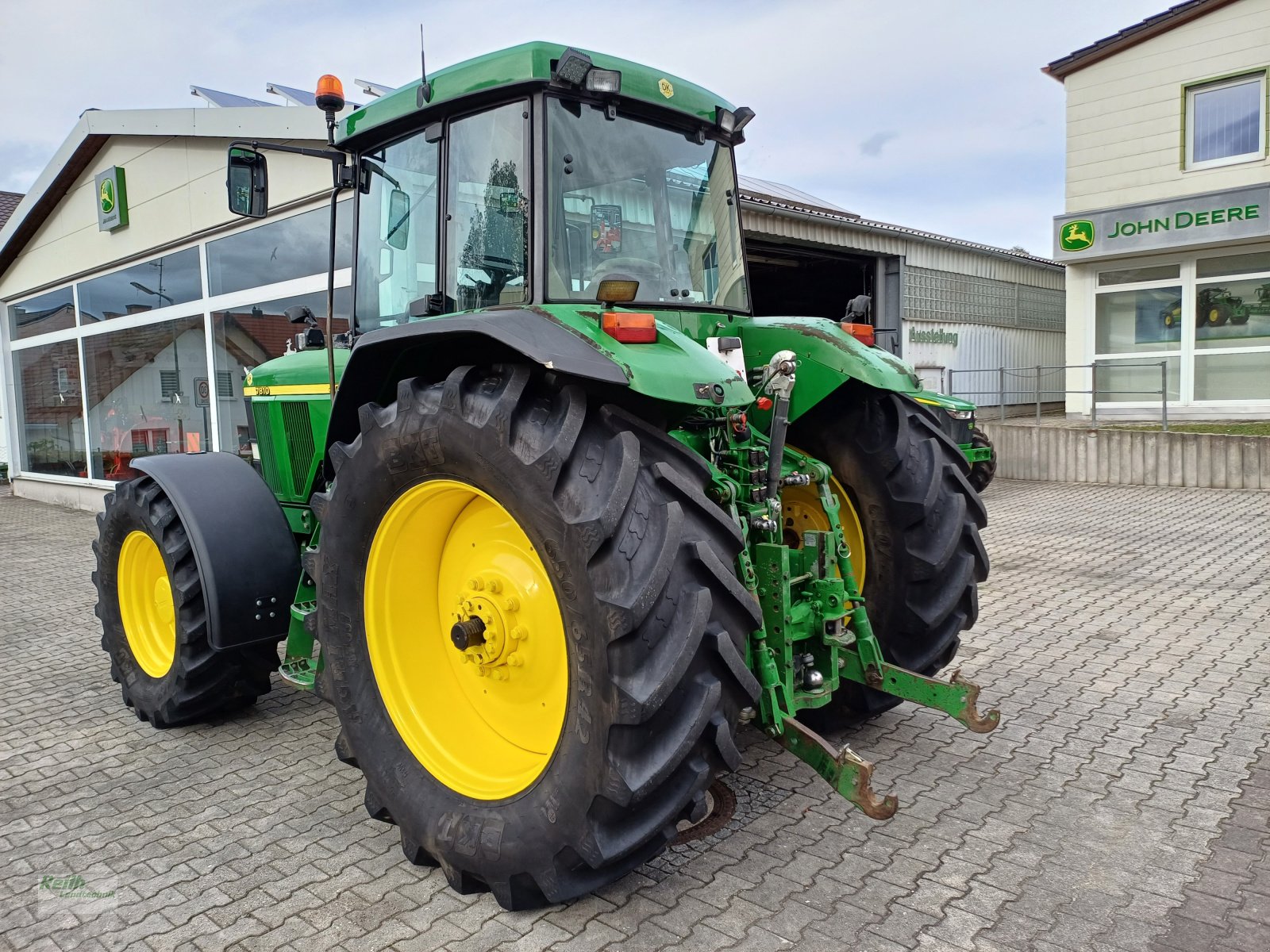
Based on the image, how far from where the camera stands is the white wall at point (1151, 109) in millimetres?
13125

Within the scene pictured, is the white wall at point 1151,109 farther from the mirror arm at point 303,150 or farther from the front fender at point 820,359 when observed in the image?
the mirror arm at point 303,150

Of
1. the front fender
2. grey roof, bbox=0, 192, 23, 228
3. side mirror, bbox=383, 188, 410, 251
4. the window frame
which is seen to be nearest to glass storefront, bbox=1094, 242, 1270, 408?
the window frame

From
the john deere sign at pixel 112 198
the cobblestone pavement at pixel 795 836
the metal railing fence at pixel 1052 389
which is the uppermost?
the john deere sign at pixel 112 198

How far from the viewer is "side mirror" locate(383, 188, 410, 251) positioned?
3447 millimetres

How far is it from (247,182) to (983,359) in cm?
1647

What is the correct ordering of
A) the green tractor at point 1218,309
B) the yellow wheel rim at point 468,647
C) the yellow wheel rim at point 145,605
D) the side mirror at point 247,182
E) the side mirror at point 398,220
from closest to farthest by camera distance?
the yellow wheel rim at point 468,647
the side mirror at point 398,220
the side mirror at point 247,182
the yellow wheel rim at point 145,605
the green tractor at point 1218,309

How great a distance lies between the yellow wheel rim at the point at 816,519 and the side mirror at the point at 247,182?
237 centimetres

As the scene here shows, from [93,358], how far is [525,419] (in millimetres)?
13841

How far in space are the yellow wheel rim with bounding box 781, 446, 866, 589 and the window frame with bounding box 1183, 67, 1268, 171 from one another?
13.2m

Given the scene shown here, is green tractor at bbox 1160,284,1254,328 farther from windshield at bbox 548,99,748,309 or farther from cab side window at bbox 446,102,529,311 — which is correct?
cab side window at bbox 446,102,529,311

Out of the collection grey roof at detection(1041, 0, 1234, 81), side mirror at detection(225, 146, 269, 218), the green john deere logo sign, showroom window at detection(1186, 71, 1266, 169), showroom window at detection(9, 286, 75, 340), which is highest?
grey roof at detection(1041, 0, 1234, 81)

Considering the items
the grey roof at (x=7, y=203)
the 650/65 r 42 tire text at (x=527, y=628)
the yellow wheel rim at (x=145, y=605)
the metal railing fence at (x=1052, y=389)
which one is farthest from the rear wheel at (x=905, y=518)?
the grey roof at (x=7, y=203)

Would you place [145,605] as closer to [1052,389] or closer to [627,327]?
[627,327]

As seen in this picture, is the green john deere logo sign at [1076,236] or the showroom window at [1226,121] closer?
the showroom window at [1226,121]
